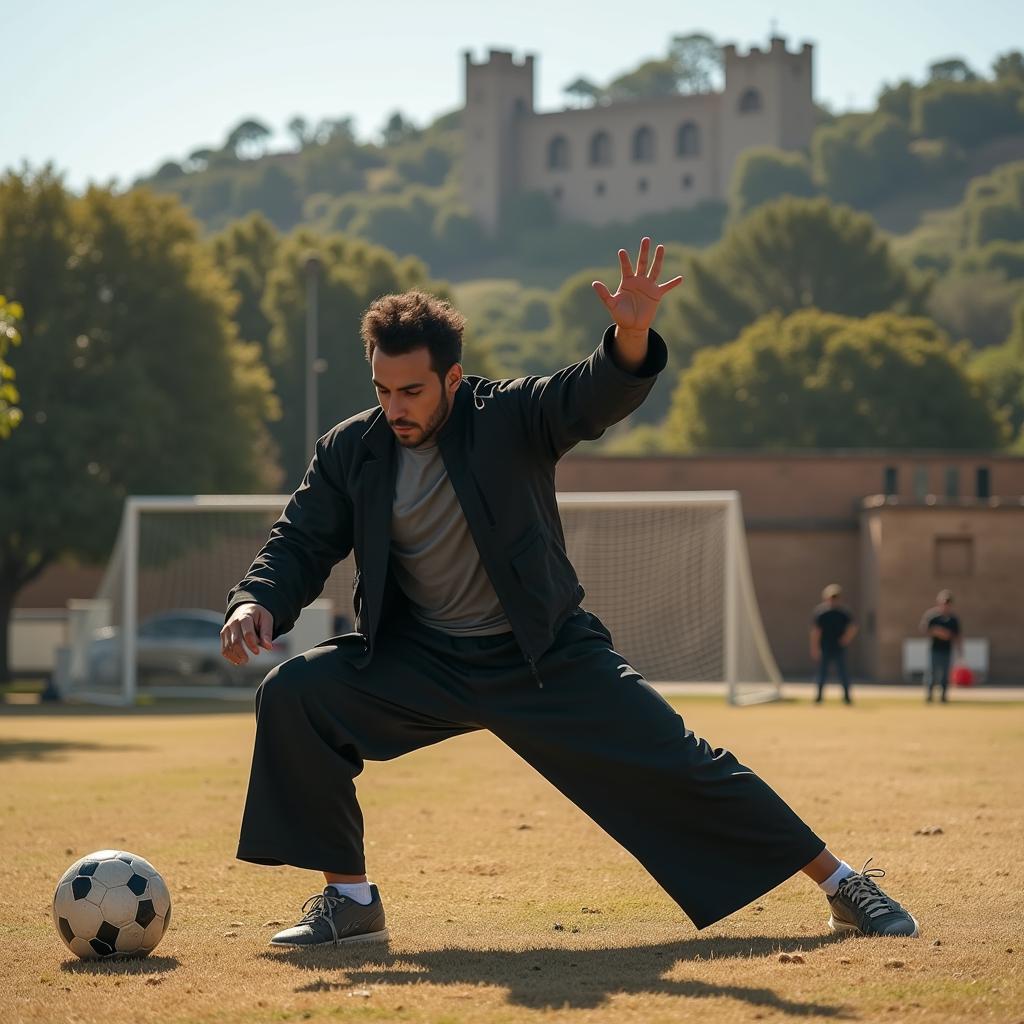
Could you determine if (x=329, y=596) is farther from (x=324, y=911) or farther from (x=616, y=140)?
(x=616, y=140)

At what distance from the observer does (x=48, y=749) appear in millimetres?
18500

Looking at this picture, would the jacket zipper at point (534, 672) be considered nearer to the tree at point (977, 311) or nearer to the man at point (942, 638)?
the man at point (942, 638)

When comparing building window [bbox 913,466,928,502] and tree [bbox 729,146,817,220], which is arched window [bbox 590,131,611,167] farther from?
building window [bbox 913,466,928,502]

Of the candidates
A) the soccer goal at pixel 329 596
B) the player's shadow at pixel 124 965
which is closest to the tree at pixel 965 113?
the soccer goal at pixel 329 596

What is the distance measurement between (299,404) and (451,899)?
56135 millimetres

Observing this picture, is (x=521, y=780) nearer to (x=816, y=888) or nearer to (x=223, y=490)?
(x=816, y=888)

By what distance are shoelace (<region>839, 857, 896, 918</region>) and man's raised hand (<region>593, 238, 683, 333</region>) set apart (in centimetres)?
212

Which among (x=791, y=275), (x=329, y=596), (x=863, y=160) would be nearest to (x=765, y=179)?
(x=863, y=160)

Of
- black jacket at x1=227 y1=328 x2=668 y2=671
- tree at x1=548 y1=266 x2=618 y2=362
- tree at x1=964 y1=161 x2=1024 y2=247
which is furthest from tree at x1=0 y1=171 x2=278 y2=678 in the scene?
tree at x1=964 y1=161 x2=1024 y2=247

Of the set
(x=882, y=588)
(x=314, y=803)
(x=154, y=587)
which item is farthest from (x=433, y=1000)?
(x=882, y=588)

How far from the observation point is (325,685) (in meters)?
6.18

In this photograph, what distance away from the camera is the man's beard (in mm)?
6074

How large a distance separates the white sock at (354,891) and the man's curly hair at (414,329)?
185 centimetres

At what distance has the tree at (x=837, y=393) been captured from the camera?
220ft
